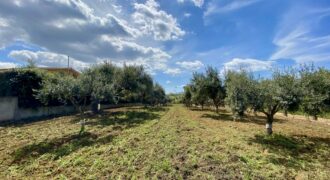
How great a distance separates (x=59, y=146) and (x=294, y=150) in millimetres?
10708

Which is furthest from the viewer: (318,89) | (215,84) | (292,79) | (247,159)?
(215,84)

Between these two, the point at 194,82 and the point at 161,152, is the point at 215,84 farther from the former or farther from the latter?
the point at 161,152

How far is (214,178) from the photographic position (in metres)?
6.43

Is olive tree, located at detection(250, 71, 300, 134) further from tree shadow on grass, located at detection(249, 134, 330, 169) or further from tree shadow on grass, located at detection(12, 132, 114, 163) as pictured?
tree shadow on grass, located at detection(12, 132, 114, 163)

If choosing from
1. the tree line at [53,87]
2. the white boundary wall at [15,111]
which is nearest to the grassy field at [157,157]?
the tree line at [53,87]

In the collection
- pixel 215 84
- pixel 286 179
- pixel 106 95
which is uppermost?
pixel 215 84

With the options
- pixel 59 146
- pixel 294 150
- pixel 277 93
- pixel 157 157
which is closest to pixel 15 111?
pixel 59 146

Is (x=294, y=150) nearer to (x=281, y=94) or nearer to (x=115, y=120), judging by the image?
(x=281, y=94)

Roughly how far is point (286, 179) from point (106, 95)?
15.1 m

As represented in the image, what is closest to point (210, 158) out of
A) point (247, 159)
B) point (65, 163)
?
point (247, 159)

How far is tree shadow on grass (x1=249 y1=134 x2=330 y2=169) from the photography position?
8.31 m

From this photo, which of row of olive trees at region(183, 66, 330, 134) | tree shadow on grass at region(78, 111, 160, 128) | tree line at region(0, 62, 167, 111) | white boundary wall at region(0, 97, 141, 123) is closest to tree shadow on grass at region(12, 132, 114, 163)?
tree shadow on grass at region(78, 111, 160, 128)

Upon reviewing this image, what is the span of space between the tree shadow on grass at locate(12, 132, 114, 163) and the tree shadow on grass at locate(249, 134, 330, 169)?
304 inches

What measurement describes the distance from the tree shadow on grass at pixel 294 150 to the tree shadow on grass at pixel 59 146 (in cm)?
772
